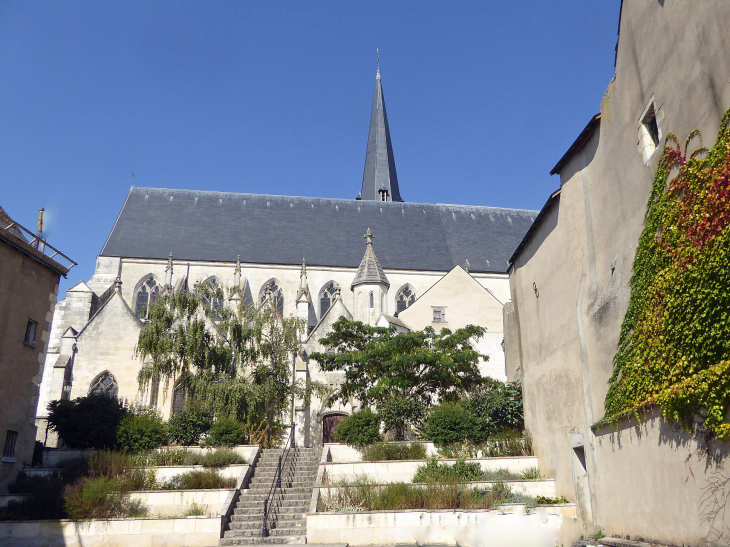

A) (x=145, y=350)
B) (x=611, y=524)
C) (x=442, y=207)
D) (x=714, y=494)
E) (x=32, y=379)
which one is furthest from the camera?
(x=442, y=207)

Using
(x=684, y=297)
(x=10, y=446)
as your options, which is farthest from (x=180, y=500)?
(x=684, y=297)

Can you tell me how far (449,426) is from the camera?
43.4 ft

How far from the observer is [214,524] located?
10.3 m

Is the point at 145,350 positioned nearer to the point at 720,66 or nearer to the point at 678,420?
the point at 678,420

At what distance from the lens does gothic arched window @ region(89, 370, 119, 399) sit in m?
18.9

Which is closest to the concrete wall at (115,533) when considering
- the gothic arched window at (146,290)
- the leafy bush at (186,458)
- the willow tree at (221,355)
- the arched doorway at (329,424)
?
the leafy bush at (186,458)

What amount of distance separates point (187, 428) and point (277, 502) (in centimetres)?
382

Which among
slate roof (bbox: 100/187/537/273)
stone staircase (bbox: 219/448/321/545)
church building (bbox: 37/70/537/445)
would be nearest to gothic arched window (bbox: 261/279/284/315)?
church building (bbox: 37/70/537/445)

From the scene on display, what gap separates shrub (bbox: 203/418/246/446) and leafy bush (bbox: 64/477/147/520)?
281cm

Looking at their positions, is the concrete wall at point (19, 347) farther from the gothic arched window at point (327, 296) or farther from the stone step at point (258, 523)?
the gothic arched window at point (327, 296)

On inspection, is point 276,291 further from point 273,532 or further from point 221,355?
point 273,532

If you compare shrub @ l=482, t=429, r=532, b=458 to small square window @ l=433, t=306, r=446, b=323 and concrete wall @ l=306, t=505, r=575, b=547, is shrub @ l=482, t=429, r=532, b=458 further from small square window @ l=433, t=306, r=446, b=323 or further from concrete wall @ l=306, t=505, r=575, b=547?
small square window @ l=433, t=306, r=446, b=323

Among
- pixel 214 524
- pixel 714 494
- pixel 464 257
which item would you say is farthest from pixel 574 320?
pixel 464 257

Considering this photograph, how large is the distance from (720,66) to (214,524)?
394 inches
